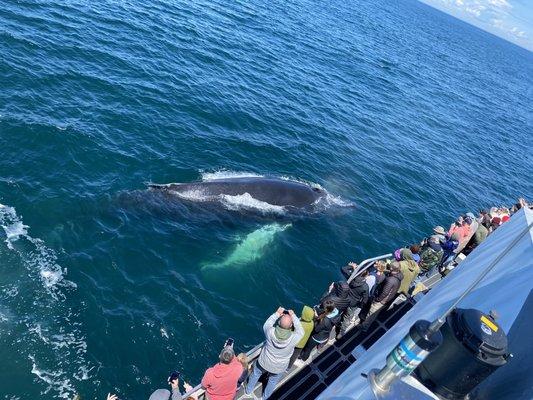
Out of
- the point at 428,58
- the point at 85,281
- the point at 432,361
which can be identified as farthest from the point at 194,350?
the point at 428,58

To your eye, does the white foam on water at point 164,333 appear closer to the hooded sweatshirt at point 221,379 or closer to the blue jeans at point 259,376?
the blue jeans at point 259,376

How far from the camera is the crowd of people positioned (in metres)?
9.76

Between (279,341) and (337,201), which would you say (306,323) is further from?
(337,201)

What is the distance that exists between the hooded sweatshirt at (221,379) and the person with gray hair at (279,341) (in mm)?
759

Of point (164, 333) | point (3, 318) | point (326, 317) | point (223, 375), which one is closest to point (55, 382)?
point (3, 318)

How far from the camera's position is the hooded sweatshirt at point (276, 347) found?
9836 mm

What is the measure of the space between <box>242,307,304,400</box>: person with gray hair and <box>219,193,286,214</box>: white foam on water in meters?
11.9

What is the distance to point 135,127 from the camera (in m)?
26.7

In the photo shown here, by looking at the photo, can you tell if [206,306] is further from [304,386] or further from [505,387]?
[505,387]

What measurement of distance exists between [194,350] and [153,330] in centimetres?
155

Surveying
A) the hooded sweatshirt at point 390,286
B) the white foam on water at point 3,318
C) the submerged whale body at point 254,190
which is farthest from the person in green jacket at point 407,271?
the white foam on water at point 3,318

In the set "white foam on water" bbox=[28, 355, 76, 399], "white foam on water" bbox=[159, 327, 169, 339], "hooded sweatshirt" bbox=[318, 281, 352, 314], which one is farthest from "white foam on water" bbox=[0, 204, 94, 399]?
"hooded sweatshirt" bbox=[318, 281, 352, 314]

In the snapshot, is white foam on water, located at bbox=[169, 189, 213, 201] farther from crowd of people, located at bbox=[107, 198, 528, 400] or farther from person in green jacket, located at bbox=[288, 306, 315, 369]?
person in green jacket, located at bbox=[288, 306, 315, 369]

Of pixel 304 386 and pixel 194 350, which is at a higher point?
pixel 304 386
